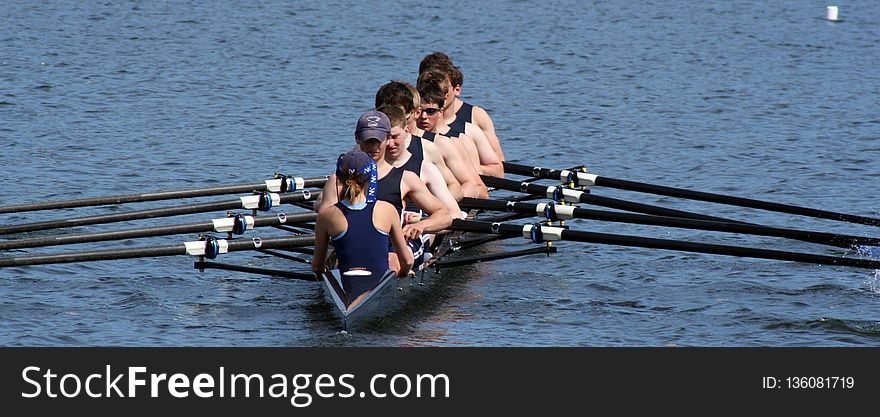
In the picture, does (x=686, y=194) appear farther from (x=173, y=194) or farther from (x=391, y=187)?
(x=173, y=194)

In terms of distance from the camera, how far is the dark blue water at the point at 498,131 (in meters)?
11.3

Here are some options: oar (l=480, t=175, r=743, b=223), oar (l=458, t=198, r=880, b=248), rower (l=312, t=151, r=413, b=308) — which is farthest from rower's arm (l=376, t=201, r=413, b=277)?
oar (l=480, t=175, r=743, b=223)

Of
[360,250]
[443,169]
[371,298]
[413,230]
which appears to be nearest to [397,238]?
[360,250]

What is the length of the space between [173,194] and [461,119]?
3125 mm

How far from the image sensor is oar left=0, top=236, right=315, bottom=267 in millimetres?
10555

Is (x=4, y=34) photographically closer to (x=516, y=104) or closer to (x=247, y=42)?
(x=247, y=42)

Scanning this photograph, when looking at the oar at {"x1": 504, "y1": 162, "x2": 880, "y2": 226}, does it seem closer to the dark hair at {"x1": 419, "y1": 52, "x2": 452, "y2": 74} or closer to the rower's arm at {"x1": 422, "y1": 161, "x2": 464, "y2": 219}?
the dark hair at {"x1": 419, "y1": 52, "x2": 452, "y2": 74}

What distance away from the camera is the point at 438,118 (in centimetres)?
1268

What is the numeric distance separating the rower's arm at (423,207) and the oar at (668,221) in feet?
4.90

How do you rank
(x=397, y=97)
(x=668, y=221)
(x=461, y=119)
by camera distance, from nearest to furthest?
(x=397, y=97), (x=668, y=221), (x=461, y=119)

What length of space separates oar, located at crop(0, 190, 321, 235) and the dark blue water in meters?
0.52

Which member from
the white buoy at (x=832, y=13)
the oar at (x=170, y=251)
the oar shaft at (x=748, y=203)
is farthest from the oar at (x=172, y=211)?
the white buoy at (x=832, y=13)

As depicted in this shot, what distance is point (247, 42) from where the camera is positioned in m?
27.4

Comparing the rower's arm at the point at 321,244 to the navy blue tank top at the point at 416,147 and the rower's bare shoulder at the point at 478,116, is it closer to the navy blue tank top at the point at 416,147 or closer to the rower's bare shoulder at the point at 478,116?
the navy blue tank top at the point at 416,147
